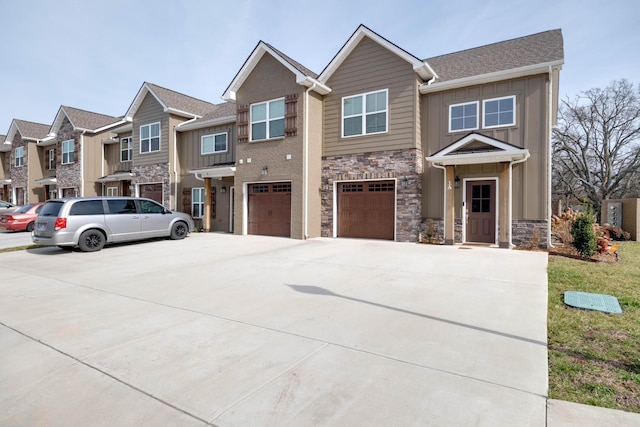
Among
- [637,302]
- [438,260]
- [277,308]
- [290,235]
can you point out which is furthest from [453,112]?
[277,308]

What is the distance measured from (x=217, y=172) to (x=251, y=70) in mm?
4767

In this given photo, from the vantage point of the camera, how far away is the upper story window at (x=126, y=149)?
72.2 feet

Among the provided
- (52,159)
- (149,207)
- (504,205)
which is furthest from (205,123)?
(52,159)

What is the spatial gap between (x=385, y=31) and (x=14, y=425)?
14.1m

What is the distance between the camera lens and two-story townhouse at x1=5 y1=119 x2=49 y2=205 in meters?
27.5

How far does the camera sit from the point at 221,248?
36.7 ft

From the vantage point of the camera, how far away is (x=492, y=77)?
11.3 meters

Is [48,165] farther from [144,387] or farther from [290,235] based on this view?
[144,387]

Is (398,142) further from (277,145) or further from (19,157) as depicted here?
(19,157)

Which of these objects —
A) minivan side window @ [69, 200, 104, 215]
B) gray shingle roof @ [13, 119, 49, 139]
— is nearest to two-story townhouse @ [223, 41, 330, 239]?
minivan side window @ [69, 200, 104, 215]

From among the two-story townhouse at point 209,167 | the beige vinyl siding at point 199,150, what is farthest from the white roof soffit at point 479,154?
the beige vinyl siding at point 199,150

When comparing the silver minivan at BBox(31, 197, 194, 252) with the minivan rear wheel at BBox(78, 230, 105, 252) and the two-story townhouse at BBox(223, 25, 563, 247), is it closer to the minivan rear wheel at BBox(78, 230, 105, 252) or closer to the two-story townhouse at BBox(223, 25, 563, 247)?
the minivan rear wheel at BBox(78, 230, 105, 252)

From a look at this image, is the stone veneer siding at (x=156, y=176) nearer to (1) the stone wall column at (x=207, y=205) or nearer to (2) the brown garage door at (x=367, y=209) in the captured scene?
(1) the stone wall column at (x=207, y=205)

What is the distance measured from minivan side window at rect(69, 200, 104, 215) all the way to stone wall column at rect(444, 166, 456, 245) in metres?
11.4
